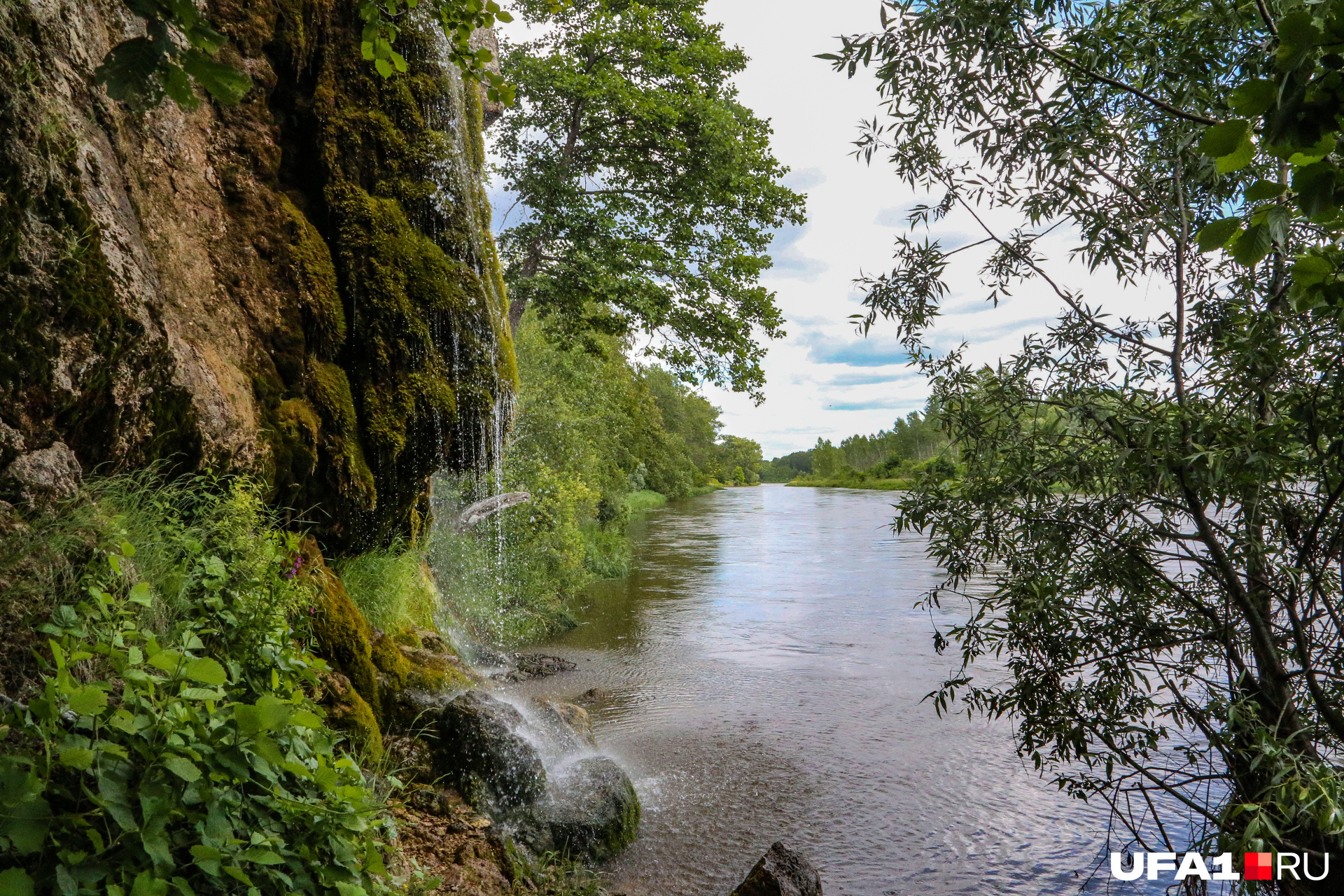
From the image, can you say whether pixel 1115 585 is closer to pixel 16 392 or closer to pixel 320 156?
pixel 16 392

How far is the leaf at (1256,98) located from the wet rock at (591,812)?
546 centimetres

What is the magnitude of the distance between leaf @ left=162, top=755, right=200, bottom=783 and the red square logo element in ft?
13.1

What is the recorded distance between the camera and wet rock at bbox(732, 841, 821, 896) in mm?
4613

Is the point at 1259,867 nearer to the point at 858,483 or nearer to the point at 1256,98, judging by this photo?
the point at 1256,98

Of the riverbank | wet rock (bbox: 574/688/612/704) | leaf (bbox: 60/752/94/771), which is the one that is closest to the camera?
leaf (bbox: 60/752/94/771)

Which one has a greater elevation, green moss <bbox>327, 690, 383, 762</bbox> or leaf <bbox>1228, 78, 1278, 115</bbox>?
leaf <bbox>1228, 78, 1278, 115</bbox>

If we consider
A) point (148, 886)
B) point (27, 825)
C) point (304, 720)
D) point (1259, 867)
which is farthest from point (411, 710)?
point (1259, 867)

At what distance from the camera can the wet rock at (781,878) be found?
461cm

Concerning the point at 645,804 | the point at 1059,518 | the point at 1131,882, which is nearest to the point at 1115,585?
the point at 1059,518

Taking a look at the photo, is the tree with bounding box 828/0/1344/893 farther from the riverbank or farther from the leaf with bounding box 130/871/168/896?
the riverbank

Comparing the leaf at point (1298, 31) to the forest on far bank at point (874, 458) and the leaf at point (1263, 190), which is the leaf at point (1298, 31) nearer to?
the leaf at point (1263, 190)

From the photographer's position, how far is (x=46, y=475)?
10.4 feet

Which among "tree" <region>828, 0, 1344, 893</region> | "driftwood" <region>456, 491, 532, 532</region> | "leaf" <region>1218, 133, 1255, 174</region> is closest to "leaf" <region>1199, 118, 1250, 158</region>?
"leaf" <region>1218, 133, 1255, 174</region>

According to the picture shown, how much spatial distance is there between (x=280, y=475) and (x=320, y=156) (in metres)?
2.73
